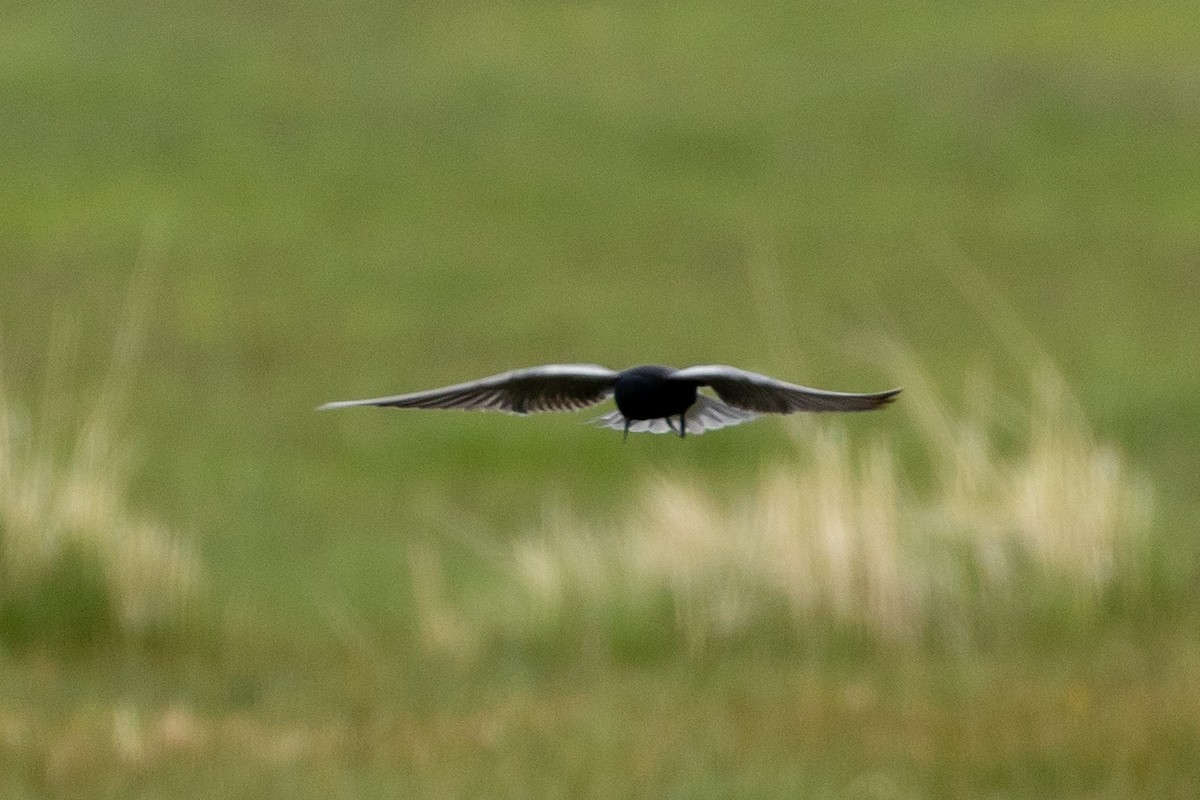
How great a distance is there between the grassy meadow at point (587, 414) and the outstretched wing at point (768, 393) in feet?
13.0

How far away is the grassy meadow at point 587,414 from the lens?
8.35m

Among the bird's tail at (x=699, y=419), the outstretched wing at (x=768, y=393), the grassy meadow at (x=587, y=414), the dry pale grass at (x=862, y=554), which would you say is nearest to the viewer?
the outstretched wing at (x=768, y=393)

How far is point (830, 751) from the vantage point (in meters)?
7.86

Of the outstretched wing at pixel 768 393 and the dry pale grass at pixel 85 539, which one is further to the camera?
the dry pale grass at pixel 85 539

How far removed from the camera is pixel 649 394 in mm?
2930

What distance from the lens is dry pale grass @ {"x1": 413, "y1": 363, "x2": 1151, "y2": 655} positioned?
10422mm

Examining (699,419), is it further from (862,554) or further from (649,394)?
(862,554)

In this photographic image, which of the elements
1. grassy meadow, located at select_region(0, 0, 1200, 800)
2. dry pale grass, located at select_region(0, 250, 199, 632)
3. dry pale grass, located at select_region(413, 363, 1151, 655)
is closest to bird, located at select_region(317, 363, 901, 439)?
grassy meadow, located at select_region(0, 0, 1200, 800)

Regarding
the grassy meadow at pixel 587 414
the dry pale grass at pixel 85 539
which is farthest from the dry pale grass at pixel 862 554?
the dry pale grass at pixel 85 539

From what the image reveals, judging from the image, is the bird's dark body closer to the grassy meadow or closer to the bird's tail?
the bird's tail

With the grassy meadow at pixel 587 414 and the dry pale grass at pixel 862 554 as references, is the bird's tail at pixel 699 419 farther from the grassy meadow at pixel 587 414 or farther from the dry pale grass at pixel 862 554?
the dry pale grass at pixel 862 554

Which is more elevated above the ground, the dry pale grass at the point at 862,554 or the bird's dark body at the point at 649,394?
the dry pale grass at the point at 862,554

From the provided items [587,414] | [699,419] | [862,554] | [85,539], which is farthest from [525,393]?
[587,414]

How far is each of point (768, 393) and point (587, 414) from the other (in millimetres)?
19247
